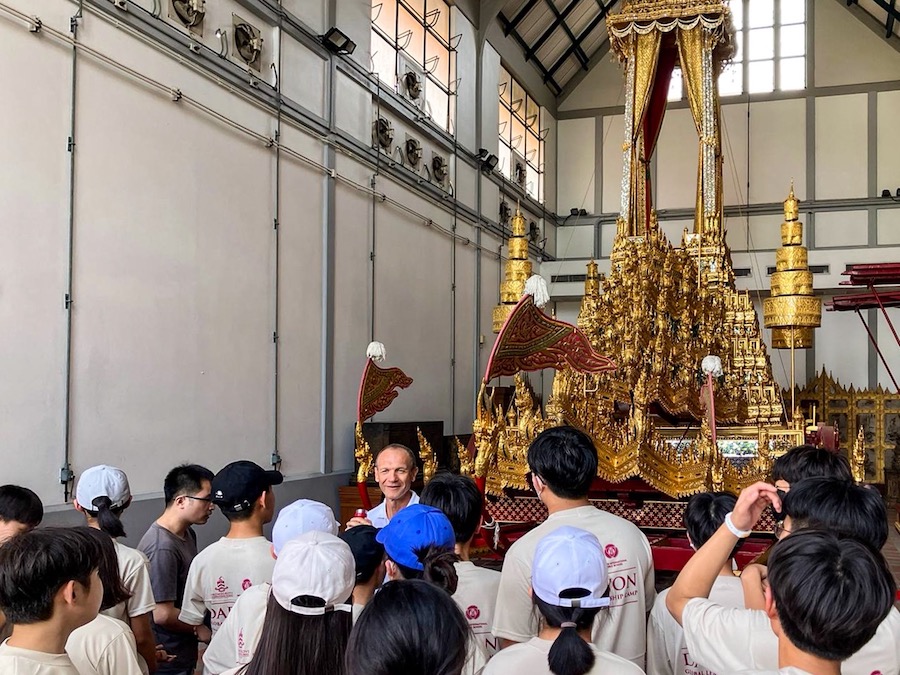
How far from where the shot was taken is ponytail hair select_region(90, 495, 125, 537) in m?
2.54

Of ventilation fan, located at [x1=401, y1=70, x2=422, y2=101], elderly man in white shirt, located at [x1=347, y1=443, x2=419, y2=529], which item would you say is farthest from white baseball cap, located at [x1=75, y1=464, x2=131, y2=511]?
ventilation fan, located at [x1=401, y1=70, x2=422, y2=101]

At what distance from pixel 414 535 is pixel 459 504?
447 mm

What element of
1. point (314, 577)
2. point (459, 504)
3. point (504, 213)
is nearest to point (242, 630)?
point (314, 577)

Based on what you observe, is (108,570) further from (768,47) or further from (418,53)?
(768,47)

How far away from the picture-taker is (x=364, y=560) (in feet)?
5.93

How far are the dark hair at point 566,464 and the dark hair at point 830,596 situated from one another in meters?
0.87

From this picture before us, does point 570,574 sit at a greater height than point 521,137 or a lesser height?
lesser

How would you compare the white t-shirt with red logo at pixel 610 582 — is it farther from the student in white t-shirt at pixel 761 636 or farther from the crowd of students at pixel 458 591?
the student in white t-shirt at pixel 761 636

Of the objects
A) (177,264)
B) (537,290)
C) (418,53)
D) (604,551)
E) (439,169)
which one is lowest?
(604,551)

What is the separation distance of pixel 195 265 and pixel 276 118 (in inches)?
64.8

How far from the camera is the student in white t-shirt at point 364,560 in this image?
1.81m

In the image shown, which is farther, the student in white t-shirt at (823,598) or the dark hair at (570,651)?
the dark hair at (570,651)

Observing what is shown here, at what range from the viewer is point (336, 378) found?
25.8 feet

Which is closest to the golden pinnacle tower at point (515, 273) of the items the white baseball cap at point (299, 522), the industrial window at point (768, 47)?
the white baseball cap at point (299, 522)
